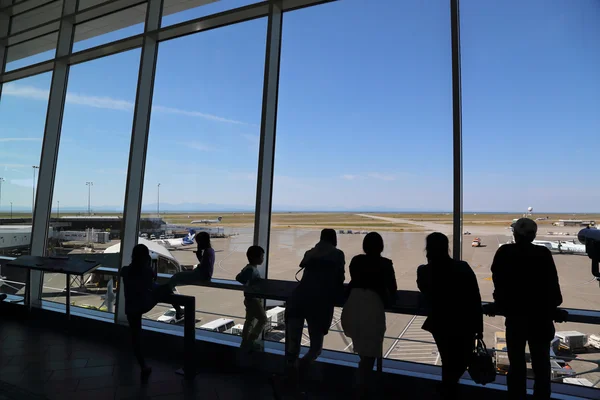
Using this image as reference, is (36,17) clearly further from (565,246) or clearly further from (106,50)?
(565,246)

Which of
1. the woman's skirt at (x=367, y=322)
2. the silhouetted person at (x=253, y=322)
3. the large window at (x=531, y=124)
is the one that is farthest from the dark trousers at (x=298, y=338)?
the large window at (x=531, y=124)

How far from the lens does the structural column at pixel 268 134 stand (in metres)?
3.44

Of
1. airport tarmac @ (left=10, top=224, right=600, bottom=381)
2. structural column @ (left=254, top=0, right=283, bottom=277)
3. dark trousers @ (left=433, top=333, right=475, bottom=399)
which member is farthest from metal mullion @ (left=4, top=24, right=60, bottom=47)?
dark trousers @ (left=433, top=333, right=475, bottom=399)

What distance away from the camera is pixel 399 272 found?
2828 mm

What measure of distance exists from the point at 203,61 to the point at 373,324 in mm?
3316

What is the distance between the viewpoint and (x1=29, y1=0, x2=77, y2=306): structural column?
192 inches

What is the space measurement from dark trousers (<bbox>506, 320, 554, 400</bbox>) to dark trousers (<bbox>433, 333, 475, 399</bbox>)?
0.31 metres

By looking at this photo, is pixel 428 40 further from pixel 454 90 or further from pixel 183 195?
pixel 183 195

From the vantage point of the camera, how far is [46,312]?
4.40 metres

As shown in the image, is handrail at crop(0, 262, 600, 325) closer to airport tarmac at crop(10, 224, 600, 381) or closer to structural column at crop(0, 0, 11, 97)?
airport tarmac at crop(10, 224, 600, 381)

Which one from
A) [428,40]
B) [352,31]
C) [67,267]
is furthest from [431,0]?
[67,267]

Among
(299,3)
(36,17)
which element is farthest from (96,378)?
(36,17)

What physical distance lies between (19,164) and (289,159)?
425 cm

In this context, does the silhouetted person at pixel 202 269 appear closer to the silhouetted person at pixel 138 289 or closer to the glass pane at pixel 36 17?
the silhouetted person at pixel 138 289
